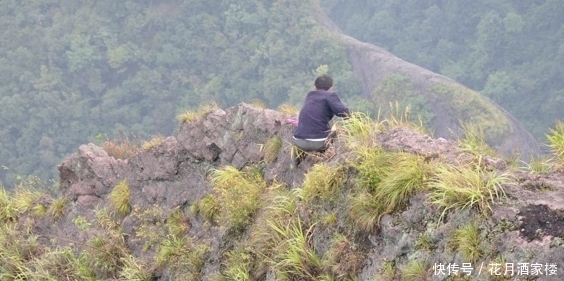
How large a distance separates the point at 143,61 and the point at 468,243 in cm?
5334

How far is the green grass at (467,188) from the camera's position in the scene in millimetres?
4145

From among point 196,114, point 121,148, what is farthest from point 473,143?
point 121,148

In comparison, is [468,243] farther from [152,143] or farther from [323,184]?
[152,143]

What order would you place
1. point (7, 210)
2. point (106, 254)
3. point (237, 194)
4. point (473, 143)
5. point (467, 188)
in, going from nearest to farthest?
point (467, 188) < point (473, 143) < point (237, 194) < point (106, 254) < point (7, 210)

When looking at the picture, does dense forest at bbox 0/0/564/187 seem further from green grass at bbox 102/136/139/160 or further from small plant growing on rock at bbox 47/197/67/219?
small plant growing on rock at bbox 47/197/67/219

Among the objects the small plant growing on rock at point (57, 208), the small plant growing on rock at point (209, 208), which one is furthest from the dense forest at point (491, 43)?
the small plant growing on rock at point (209, 208)

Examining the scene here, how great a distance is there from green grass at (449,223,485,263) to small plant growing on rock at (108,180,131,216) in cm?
511

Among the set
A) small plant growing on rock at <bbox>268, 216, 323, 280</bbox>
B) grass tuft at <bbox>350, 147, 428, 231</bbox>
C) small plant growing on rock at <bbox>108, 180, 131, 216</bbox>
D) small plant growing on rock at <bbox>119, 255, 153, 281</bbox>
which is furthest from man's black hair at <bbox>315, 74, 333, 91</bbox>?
small plant growing on rock at <bbox>108, 180, 131, 216</bbox>

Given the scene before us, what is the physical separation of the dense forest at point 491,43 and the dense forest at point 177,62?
139 millimetres

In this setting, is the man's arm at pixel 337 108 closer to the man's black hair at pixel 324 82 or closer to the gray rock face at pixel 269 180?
the man's black hair at pixel 324 82

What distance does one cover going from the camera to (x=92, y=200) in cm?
859

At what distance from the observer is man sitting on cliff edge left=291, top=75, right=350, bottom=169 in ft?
20.2

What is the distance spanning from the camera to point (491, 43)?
59.8 meters

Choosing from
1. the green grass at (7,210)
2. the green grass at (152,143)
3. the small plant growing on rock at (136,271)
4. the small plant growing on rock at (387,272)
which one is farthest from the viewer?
the green grass at (7,210)
